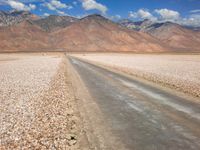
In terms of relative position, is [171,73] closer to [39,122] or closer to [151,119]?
[151,119]

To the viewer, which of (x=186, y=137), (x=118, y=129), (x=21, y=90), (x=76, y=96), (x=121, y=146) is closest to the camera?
(x=121, y=146)

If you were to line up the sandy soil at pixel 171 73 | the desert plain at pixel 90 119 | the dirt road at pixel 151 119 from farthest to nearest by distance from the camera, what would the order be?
the sandy soil at pixel 171 73
the desert plain at pixel 90 119
the dirt road at pixel 151 119

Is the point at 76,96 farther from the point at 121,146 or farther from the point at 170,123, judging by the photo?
the point at 121,146

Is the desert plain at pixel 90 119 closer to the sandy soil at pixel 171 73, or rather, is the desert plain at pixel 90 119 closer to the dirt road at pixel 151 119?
the dirt road at pixel 151 119

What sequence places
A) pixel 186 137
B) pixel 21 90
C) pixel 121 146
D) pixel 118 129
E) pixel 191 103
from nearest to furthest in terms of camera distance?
1. pixel 121 146
2. pixel 186 137
3. pixel 118 129
4. pixel 191 103
5. pixel 21 90

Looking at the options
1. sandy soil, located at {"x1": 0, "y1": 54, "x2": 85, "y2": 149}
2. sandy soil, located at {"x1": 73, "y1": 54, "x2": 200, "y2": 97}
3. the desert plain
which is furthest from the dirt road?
sandy soil, located at {"x1": 73, "y1": 54, "x2": 200, "y2": 97}

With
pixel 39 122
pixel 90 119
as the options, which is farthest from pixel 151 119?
pixel 39 122

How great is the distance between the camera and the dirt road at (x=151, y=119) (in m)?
8.29

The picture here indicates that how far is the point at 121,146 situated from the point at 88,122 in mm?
2961

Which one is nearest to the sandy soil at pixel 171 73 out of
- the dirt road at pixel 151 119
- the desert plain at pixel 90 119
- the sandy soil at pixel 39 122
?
the dirt road at pixel 151 119

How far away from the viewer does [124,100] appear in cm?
1511

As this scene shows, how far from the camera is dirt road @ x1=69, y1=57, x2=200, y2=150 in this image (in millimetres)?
8289

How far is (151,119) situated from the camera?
10875mm

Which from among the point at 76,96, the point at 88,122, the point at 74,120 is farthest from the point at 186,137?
the point at 76,96
